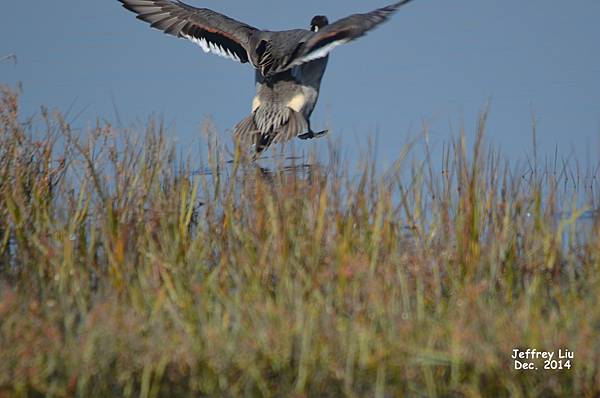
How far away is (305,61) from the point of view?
6.11m

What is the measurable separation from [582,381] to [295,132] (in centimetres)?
349

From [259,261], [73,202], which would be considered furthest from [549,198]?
[73,202]

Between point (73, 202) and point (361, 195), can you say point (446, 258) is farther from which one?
point (73, 202)

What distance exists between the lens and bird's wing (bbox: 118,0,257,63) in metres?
6.76

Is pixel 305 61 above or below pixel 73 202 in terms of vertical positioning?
above

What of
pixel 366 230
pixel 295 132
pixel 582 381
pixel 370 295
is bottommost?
pixel 582 381

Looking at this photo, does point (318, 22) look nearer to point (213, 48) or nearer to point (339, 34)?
point (213, 48)

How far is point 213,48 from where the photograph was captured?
Answer: 6.86 m

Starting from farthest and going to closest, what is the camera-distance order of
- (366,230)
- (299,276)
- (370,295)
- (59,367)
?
(366,230) → (299,276) → (370,295) → (59,367)

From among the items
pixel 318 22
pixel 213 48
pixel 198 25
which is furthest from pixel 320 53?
pixel 318 22

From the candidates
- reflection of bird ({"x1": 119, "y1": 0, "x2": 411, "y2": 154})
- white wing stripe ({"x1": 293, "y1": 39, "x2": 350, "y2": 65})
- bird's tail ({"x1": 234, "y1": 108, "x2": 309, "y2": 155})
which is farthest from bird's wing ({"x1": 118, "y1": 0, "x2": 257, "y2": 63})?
white wing stripe ({"x1": 293, "y1": 39, "x2": 350, "y2": 65})

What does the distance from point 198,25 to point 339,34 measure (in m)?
1.27

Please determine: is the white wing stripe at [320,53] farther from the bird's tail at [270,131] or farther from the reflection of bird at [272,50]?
the bird's tail at [270,131]

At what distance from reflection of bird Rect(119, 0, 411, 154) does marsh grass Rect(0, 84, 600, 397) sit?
131cm
